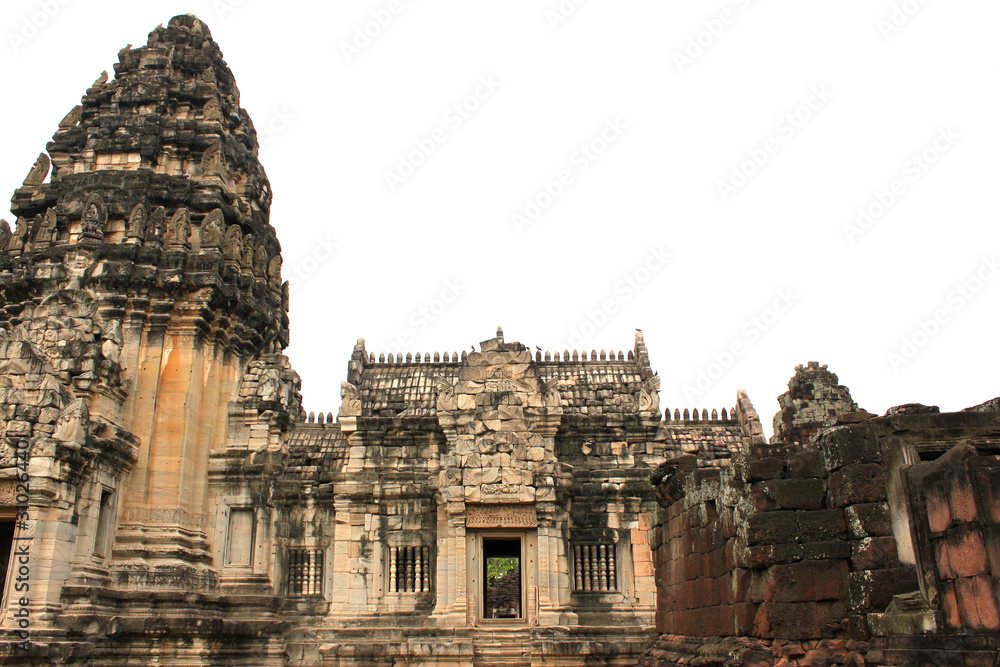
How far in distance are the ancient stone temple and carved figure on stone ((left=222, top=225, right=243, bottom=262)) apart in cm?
5

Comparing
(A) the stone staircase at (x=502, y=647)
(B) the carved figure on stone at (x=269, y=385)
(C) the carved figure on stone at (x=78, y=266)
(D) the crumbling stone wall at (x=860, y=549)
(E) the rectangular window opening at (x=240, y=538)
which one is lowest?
(A) the stone staircase at (x=502, y=647)

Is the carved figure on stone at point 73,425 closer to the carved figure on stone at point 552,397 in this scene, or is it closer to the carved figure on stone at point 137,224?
the carved figure on stone at point 137,224

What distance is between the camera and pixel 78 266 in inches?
597

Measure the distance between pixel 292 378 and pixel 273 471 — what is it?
7.30 feet

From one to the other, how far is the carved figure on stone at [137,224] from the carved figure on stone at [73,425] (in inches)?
168

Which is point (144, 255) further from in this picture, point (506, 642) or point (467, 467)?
point (506, 642)

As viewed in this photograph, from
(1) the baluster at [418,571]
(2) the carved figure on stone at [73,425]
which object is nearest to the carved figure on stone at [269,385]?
(2) the carved figure on stone at [73,425]

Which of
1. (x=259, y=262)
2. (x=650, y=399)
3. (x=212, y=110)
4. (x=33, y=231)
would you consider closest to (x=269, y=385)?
(x=259, y=262)

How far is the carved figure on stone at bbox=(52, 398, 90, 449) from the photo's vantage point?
12.3m

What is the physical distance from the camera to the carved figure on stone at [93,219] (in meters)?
15.4

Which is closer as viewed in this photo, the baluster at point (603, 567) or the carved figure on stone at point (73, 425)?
the carved figure on stone at point (73, 425)

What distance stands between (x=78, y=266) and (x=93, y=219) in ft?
3.43

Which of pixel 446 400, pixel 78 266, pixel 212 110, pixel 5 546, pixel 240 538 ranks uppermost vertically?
pixel 212 110

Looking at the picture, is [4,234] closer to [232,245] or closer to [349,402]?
[232,245]
